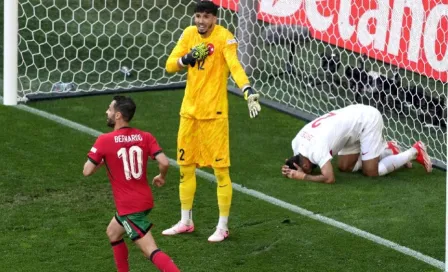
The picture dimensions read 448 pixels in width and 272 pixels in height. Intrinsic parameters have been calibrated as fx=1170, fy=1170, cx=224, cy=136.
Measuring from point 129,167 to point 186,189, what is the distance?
58.3 inches

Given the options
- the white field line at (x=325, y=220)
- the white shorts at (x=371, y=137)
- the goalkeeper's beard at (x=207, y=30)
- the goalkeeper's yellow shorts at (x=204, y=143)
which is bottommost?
the white field line at (x=325, y=220)

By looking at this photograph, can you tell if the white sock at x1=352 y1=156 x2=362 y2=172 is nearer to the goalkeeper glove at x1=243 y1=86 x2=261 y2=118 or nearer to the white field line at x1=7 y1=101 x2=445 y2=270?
the white field line at x1=7 y1=101 x2=445 y2=270

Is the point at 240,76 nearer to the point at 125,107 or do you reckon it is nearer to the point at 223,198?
the point at 223,198

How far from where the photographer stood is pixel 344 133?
10828mm

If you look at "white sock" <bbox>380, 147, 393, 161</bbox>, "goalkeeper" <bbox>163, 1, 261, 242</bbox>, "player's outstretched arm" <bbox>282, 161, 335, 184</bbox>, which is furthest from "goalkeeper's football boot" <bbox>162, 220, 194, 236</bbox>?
"white sock" <bbox>380, 147, 393, 161</bbox>

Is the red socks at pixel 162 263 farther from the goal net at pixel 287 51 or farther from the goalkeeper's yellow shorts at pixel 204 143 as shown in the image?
the goal net at pixel 287 51

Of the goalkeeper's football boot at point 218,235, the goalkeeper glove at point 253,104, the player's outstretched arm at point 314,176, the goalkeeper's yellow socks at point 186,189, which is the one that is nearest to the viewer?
the goalkeeper glove at point 253,104

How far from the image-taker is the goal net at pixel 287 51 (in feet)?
39.0

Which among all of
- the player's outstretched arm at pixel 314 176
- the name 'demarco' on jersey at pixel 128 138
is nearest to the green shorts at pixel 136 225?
the name 'demarco' on jersey at pixel 128 138

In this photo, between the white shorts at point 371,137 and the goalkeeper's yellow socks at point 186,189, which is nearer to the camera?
the goalkeeper's yellow socks at point 186,189

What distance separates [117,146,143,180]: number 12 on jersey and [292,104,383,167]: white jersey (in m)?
3.21

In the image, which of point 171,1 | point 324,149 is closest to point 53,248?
point 324,149

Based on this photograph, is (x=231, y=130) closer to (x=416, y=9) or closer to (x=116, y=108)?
(x=416, y=9)

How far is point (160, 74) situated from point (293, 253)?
222 inches
